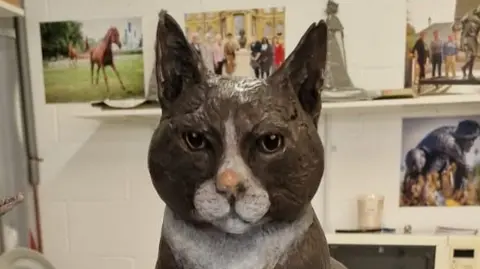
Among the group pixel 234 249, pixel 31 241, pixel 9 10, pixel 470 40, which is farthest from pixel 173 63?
pixel 31 241

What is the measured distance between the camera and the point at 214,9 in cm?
139

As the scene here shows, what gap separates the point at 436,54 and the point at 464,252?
49cm

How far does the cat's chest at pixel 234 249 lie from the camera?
1.63 ft

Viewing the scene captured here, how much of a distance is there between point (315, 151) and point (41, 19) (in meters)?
1.17

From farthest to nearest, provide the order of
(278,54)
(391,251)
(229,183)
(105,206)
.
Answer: (105,206), (278,54), (391,251), (229,183)

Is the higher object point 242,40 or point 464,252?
point 242,40

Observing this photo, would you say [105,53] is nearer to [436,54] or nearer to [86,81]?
[86,81]

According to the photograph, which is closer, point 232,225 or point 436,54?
point 232,225

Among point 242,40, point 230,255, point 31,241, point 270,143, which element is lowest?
point 31,241

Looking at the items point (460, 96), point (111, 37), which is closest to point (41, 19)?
point (111, 37)

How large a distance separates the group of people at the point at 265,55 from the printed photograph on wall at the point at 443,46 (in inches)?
12.6

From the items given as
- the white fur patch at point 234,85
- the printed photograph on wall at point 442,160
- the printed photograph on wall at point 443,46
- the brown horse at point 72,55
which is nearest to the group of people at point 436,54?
the printed photograph on wall at point 443,46

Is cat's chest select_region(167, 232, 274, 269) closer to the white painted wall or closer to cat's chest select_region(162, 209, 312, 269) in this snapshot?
cat's chest select_region(162, 209, 312, 269)

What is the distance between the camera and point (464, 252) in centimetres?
130
